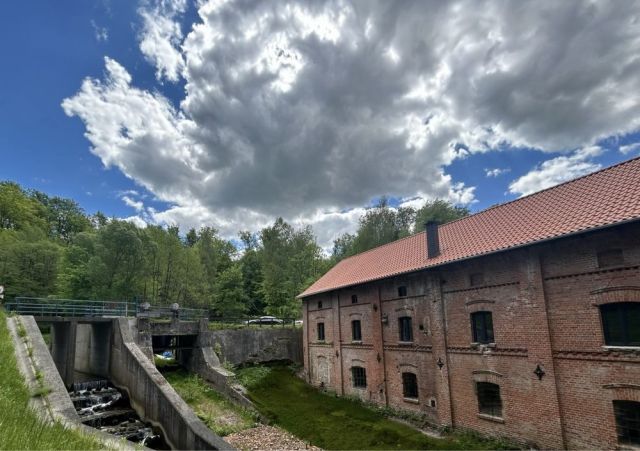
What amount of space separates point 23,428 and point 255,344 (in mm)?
21553

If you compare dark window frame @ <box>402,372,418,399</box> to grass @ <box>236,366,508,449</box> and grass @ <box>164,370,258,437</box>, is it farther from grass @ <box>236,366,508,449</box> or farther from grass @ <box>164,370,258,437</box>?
grass @ <box>164,370,258,437</box>

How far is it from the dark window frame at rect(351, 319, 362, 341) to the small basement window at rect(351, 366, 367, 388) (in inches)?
61.7

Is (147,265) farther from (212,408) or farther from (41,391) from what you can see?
(41,391)

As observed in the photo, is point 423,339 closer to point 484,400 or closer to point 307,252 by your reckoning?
point 484,400

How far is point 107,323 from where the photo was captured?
20.8 metres

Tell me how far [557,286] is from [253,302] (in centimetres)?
3891

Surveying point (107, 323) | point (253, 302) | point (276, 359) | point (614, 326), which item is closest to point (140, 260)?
point (107, 323)

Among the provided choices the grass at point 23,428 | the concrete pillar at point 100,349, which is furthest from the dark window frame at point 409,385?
the concrete pillar at point 100,349

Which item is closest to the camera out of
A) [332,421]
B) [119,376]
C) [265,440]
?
[265,440]

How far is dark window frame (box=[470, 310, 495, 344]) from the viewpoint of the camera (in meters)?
13.6

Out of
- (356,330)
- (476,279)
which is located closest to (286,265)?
(356,330)

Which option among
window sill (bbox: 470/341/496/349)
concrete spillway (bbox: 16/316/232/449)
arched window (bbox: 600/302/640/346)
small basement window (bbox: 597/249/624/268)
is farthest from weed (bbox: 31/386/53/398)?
small basement window (bbox: 597/249/624/268)

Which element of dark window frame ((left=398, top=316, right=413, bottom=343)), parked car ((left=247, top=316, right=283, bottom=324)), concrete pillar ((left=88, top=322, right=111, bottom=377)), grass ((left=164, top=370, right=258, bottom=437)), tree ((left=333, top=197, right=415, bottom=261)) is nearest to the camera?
grass ((left=164, top=370, right=258, bottom=437))

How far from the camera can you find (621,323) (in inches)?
401
